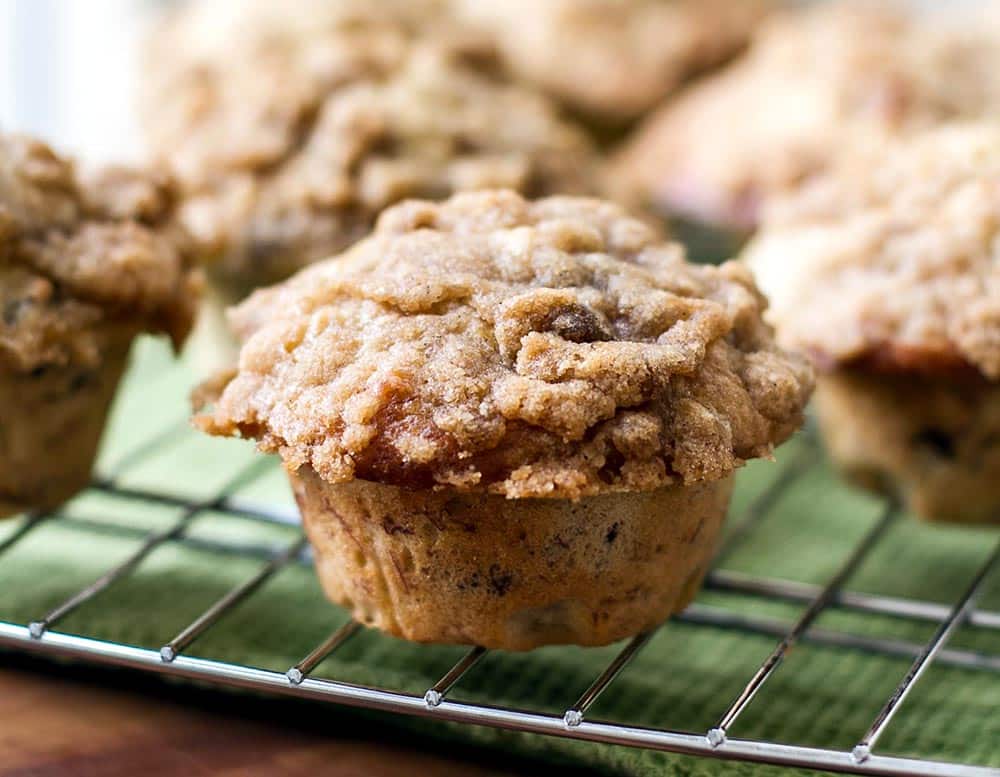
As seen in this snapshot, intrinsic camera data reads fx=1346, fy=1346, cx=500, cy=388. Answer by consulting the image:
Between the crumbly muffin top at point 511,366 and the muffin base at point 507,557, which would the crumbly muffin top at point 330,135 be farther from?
the muffin base at point 507,557

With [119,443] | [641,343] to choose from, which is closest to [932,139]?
[641,343]

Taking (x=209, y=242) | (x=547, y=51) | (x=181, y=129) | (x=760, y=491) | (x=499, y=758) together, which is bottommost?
(x=499, y=758)

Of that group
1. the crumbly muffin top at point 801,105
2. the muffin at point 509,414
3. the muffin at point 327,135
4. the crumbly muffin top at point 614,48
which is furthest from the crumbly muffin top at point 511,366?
the crumbly muffin top at point 614,48

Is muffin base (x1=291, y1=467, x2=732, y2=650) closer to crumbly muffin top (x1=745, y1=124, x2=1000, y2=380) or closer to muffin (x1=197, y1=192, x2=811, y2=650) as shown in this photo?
muffin (x1=197, y1=192, x2=811, y2=650)

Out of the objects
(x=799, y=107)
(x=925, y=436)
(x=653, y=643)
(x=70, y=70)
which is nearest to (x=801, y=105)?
(x=799, y=107)

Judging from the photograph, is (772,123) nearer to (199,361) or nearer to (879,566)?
(879,566)

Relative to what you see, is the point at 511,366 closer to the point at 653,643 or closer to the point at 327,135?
the point at 653,643

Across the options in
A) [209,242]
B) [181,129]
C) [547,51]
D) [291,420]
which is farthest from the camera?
[547,51]

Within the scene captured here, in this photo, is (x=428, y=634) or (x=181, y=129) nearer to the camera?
(x=428, y=634)
